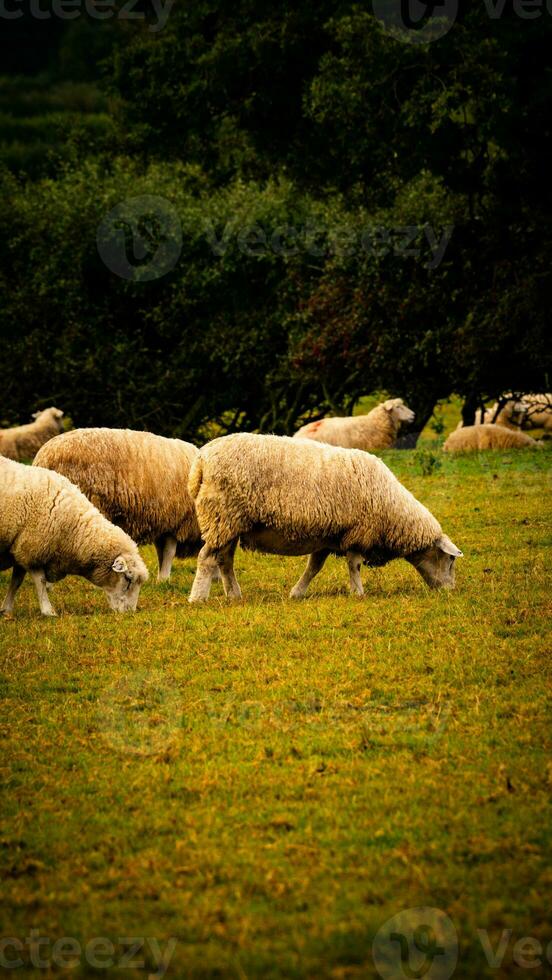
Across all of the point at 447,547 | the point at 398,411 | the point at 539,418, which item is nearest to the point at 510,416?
the point at 539,418

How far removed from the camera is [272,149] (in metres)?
29.3

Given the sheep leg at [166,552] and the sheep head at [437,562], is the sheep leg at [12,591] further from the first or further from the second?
the sheep head at [437,562]

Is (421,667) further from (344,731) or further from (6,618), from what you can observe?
(6,618)

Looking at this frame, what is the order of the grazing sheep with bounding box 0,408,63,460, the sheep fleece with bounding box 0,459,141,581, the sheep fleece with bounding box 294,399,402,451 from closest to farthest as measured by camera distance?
the sheep fleece with bounding box 0,459,141,581 < the sheep fleece with bounding box 294,399,402,451 < the grazing sheep with bounding box 0,408,63,460

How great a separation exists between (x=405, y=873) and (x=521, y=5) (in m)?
20.6

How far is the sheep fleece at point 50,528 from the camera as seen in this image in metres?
10.6

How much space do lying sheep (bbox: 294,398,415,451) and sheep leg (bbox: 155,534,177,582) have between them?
8.99 m

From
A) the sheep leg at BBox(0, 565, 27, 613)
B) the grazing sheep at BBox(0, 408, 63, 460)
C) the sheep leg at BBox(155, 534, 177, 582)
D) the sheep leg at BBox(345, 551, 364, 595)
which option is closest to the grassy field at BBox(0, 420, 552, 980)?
the sheep leg at BBox(0, 565, 27, 613)

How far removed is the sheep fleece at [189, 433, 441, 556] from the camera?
10.8 m

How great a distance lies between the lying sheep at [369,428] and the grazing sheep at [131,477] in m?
9.17

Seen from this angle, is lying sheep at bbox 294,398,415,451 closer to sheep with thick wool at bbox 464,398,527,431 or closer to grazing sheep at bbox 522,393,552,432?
sheep with thick wool at bbox 464,398,527,431

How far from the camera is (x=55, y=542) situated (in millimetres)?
10789

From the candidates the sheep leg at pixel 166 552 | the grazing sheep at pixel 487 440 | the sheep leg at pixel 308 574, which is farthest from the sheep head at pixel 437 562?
the grazing sheep at pixel 487 440

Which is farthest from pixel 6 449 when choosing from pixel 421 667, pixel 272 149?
pixel 421 667
